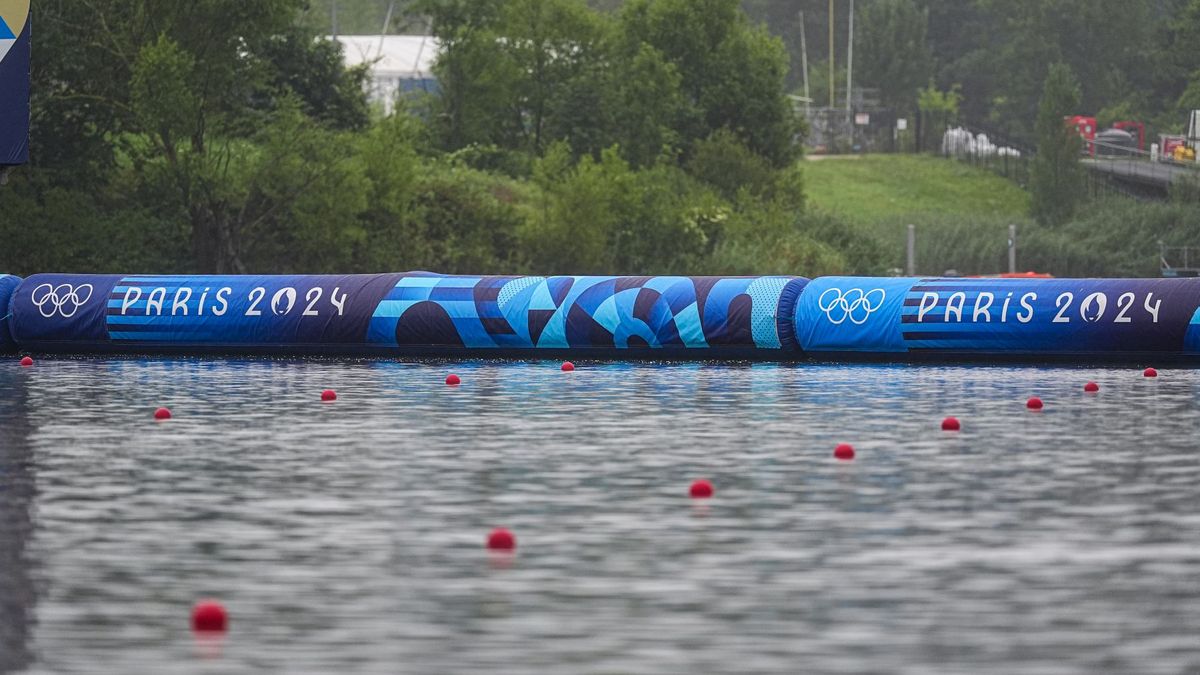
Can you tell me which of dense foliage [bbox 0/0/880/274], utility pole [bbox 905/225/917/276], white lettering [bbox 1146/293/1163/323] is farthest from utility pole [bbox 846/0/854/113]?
white lettering [bbox 1146/293/1163/323]

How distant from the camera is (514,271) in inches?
2046

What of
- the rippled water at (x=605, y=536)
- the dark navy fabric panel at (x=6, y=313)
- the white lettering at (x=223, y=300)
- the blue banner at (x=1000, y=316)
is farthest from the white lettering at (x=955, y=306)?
the dark navy fabric panel at (x=6, y=313)

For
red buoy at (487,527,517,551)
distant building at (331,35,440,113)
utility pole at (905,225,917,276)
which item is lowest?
red buoy at (487,527,517,551)

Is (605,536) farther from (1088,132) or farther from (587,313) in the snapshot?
(1088,132)

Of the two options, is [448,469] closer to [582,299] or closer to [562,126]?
[582,299]

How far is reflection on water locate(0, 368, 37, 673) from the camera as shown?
8.52 metres

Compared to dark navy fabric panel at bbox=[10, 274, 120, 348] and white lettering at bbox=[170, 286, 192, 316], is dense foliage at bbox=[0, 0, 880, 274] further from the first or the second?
white lettering at bbox=[170, 286, 192, 316]

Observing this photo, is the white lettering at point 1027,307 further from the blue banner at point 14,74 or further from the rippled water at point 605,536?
the blue banner at point 14,74

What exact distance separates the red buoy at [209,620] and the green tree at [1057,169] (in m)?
73.9

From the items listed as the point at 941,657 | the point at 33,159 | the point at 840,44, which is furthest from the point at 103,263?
the point at 840,44

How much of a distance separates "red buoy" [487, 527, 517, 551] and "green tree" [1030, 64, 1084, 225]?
235 ft

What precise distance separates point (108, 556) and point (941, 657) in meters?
4.76

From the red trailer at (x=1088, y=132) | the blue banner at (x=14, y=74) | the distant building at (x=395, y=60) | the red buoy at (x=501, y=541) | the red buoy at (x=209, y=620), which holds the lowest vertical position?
the red buoy at (x=209, y=620)

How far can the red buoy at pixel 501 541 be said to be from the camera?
10820 millimetres
